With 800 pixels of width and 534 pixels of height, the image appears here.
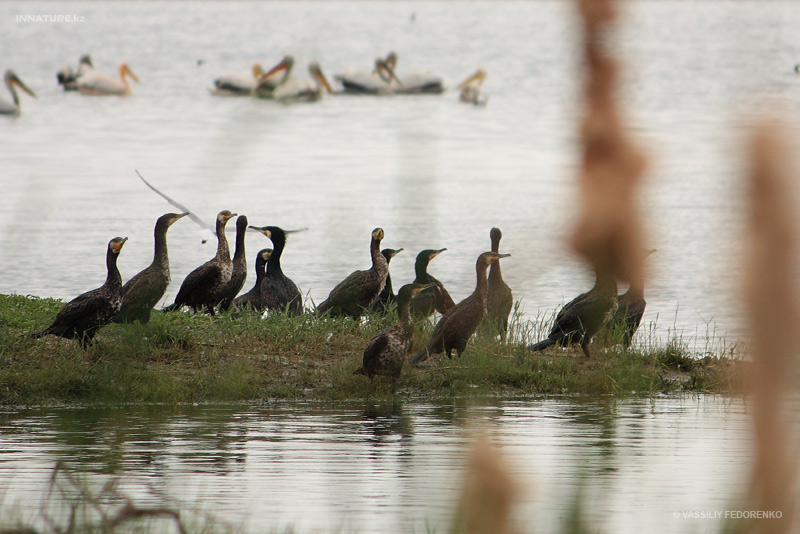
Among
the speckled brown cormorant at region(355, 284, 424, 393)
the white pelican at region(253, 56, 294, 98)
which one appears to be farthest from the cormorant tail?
the white pelican at region(253, 56, 294, 98)

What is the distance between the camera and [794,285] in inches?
42.1

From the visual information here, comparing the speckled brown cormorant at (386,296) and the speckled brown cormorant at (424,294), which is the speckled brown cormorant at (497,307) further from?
the speckled brown cormorant at (386,296)

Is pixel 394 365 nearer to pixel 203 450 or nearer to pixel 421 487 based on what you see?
pixel 203 450

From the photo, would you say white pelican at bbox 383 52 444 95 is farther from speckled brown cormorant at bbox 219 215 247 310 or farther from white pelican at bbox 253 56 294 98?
white pelican at bbox 253 56 294 98

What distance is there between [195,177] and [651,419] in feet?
24.3

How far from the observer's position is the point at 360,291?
1075 cm

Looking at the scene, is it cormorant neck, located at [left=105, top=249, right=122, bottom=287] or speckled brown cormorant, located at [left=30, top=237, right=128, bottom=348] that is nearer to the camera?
speckled brown cormorant, located at [left=30, top=237, right=128, bottom=348]

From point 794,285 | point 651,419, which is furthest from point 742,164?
point 651,419

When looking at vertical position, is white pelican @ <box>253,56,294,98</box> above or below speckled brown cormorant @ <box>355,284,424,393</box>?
above

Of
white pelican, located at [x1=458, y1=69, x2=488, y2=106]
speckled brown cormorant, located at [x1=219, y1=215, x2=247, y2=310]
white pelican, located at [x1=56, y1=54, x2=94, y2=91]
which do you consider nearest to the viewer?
speckled brown cormorant, located at [x1=219, y1=215, x2=247, y2=310]

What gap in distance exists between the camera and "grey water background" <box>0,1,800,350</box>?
1.09 meters

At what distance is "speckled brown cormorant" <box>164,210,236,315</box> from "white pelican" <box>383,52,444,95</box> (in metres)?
31.2

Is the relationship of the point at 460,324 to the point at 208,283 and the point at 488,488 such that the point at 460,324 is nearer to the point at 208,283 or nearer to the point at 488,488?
the point at 208,283

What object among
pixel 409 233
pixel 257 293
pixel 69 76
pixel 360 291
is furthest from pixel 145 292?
pixel 69 76
